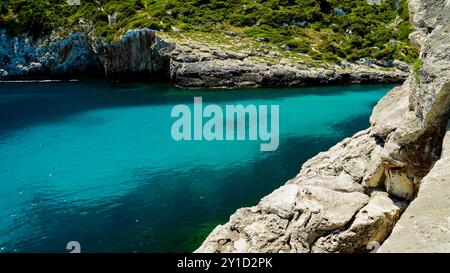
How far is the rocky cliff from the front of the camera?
9.63m

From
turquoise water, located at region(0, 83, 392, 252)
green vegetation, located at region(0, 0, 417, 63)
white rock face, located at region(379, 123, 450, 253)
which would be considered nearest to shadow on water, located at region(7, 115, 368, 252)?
turquoise water, located at region(0, 83, 392, 252)

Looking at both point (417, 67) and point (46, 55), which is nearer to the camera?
point (417, 67)

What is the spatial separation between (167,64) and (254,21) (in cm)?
2407

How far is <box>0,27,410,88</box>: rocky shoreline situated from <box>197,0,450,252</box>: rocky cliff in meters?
52.0

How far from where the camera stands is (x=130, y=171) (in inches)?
1076

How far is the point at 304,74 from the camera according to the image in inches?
2662

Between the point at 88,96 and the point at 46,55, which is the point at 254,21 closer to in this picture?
the point at 88,96

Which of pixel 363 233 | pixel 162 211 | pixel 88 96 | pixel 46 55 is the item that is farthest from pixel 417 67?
pixel 46 55

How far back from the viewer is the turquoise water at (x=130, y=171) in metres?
18.9

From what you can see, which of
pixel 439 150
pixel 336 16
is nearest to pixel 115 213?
pixel 439 150

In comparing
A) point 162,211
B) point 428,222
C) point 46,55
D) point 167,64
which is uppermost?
point 46,55

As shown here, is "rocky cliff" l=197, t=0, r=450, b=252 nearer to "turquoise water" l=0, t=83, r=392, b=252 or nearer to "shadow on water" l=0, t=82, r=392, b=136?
"turquoise water" l=0, t=83, r=392, b=252

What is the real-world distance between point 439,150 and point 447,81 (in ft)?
7.42

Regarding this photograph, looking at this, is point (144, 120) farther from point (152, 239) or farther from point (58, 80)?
point (58, 80)
